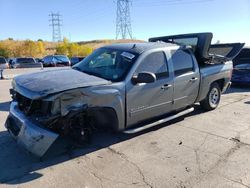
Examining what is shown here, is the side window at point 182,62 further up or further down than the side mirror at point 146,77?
further up

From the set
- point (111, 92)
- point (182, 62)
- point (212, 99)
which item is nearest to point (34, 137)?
point (111, 92)

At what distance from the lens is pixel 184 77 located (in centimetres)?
602

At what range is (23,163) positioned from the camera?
4.25 metres

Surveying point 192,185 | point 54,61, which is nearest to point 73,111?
point 192,185

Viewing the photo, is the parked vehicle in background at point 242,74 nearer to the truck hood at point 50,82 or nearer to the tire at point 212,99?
the tire at point 212,99

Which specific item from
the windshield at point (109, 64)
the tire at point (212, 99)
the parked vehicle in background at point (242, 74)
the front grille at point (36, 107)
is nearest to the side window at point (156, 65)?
the windshield at point (109, 64)

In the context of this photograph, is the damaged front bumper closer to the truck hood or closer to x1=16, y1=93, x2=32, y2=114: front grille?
x1=16, y1=93, x2=32, y2=114: front grille

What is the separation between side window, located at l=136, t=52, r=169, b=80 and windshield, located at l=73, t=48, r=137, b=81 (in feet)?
0.75

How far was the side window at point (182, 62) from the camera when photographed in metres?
5.89

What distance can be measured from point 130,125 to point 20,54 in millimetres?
61919

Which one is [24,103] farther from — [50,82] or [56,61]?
[56,61]

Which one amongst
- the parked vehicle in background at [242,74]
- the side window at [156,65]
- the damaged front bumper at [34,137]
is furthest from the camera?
the parked vehicle in background at [242,74]

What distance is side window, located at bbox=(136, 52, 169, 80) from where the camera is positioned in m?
5.24

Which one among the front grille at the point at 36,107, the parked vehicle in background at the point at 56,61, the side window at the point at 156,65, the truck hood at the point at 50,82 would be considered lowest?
the parked vehicle in background at the point at 56,61
